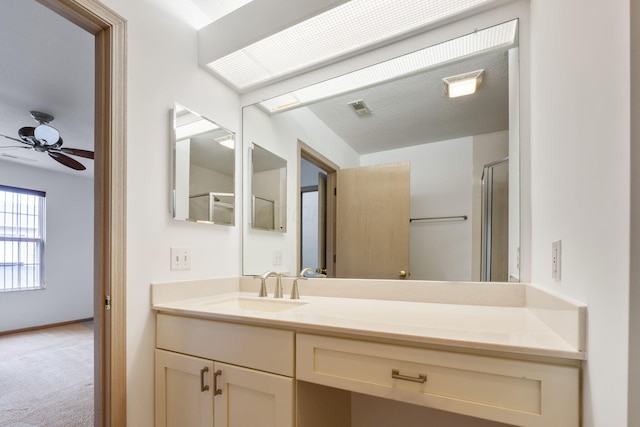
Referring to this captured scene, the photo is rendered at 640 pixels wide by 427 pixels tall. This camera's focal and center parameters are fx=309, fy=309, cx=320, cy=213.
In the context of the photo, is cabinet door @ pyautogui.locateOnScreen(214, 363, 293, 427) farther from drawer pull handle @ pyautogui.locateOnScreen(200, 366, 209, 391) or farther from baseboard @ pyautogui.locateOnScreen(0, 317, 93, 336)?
baseboard @ pyautogui.locateOnScreen(0, 317, 93, 336)

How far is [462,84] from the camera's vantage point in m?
1.51

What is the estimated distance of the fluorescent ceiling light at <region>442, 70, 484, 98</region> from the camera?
4.85 ft

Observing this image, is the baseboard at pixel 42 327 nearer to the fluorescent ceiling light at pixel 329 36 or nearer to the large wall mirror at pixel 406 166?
the large wall mirror at pixel 406 166

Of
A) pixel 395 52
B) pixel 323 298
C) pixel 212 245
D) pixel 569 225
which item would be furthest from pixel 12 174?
pixel 569 225

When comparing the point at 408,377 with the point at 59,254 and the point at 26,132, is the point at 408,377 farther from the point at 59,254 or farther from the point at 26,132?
the point at 59,254

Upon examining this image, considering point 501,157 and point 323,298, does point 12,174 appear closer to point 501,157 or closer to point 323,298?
point 323,298

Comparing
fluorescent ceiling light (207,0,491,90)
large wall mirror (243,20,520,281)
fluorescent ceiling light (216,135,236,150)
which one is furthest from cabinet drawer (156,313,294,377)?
fluorescent ceiling light (207,0,491,90)

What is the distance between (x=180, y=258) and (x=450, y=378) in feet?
4.26

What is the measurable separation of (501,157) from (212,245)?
1.56 meters

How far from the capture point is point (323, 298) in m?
1.65

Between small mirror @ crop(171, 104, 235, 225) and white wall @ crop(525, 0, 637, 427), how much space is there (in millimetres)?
1562

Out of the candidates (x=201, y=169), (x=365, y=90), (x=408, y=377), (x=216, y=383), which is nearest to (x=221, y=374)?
(x=216, y=383)

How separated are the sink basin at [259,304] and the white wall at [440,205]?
2.12 feet

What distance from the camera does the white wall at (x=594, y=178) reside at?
0.55 meters
